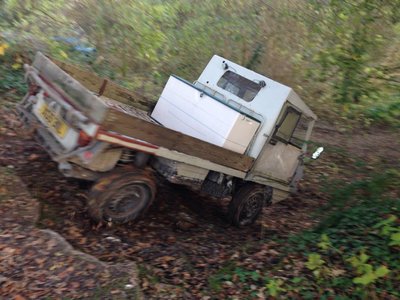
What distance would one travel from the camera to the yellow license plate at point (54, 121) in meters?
4.56

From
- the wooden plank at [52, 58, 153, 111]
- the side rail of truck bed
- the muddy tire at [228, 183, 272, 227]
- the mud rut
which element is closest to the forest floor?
the mud rut

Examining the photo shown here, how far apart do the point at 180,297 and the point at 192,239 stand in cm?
152

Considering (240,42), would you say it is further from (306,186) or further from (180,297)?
(180,297)

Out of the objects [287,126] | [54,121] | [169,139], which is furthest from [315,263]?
[54,121]

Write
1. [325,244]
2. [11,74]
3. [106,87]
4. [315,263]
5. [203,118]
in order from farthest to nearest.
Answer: [11,74] → [106,87] → [203,118] → [325,244] → [315,263]

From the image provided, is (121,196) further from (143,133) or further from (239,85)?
(239,85)

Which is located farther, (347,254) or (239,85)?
(239,85)

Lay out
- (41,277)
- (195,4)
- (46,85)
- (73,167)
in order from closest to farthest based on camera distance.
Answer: (41,277) → (73,167) → (46,85) → (195,4)

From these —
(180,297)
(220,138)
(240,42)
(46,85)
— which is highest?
(240,42)

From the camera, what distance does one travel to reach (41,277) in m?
3.53

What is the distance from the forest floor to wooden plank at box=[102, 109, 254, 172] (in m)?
1.12

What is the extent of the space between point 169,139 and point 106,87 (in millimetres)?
1885

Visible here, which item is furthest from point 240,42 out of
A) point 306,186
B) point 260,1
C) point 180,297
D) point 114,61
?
point 180,297

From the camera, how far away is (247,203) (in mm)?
6340
